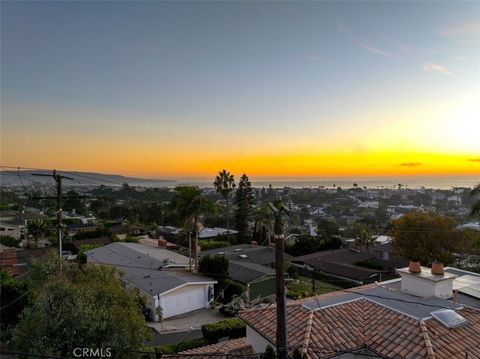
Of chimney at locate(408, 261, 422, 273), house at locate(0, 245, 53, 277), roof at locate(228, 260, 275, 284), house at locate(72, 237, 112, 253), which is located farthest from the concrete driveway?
house at locate(72, 237, 112, 253)

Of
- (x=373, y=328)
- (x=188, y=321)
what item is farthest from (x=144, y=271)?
(x=373, y=328)

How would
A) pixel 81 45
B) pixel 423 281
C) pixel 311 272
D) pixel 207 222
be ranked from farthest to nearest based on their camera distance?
pixel 207 222 → pixel 311 272 → pixel 81 45 → pixel 423 281

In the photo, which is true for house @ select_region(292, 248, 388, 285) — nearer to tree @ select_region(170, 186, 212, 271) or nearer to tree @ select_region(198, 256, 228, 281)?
tree @ select_region(198, 256, 228, 281)

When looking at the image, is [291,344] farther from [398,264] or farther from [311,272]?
[398,264]

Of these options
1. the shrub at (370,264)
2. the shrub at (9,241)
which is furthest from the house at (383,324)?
the shrub at (9,241)

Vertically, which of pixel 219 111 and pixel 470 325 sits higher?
pixel 219 111

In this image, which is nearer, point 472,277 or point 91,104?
point 472,277

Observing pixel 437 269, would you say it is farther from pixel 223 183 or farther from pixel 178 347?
pixel 223 183

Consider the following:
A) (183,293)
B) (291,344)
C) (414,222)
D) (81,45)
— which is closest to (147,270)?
(183,293)
